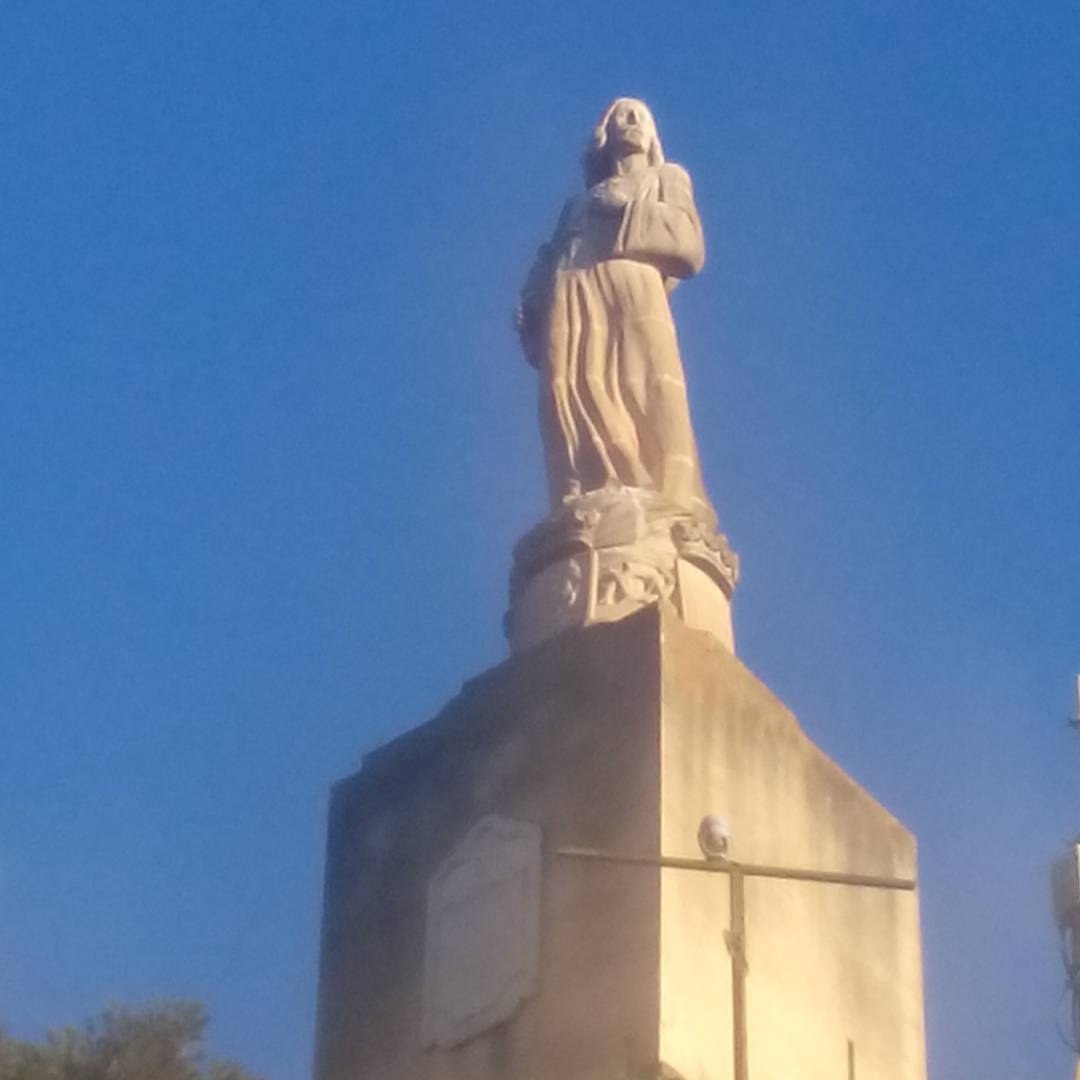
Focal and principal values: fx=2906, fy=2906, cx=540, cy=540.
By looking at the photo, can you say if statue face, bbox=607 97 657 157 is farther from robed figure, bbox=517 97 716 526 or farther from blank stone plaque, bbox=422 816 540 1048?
blank stone plaque, bbox=422 816 540 1048

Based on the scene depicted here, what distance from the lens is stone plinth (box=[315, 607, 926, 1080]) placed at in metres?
12.6

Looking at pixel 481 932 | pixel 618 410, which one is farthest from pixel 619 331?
pixel 481 932

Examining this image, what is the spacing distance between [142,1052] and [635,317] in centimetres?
462

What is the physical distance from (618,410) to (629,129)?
6.81 feet

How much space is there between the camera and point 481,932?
13.3 meters

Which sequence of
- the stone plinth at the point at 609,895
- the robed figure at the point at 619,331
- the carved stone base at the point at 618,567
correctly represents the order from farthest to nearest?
1. the robed figure at the point at 619,331
2. the carved stone base at the point at 618,567
3. the stone plinth at the point at 609,895

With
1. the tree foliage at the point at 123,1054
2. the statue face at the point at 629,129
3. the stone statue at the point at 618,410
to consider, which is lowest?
the tree foliage at the point at 123,1054

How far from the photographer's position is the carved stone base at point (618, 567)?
1430cm

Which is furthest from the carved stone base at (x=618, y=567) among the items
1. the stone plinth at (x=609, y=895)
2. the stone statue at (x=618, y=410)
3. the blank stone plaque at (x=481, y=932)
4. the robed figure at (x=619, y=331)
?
the blank stone plaque at (x=481, y=932)

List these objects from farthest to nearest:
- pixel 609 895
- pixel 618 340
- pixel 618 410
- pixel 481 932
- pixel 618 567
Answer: pixel 618 340 < pixel 618 410 < pixel 618 567 < pixel 481 932 < pixel 609 895

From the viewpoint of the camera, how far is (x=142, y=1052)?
14.7 metres

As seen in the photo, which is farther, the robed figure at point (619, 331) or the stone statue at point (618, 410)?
the robed figure at point (619, 331)

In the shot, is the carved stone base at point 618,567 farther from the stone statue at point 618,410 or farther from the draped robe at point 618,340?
the draped robe at point 618,340

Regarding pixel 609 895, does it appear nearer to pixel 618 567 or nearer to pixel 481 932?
pixel 481 932
